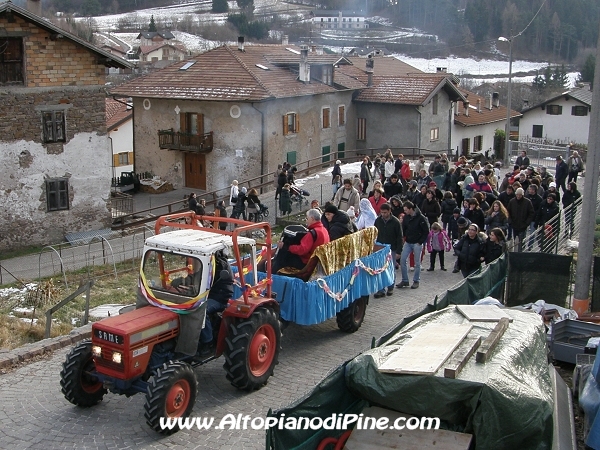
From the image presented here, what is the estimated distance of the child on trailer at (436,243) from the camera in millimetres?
16750

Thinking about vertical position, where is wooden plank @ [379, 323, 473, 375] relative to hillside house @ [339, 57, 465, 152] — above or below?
A: below

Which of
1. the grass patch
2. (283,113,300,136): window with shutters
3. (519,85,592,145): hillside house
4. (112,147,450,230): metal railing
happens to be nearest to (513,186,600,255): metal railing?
the grass patch

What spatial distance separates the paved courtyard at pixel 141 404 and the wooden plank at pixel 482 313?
2.35 meters

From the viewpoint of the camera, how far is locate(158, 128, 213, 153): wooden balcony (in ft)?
120

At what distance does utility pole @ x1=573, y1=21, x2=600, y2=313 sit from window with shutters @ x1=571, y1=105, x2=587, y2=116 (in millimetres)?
50003

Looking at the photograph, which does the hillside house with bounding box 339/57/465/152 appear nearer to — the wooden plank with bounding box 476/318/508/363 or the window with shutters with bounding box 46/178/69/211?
the window with shutters with bounding box 46/178/69/211

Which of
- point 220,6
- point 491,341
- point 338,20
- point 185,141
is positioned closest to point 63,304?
point 491,341

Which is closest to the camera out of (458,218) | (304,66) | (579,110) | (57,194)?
(458,218)

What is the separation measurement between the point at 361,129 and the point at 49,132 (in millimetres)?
22122

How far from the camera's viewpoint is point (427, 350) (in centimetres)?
859

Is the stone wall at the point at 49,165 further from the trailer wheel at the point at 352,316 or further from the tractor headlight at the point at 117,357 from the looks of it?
the tractor headlight at the point at 117,357

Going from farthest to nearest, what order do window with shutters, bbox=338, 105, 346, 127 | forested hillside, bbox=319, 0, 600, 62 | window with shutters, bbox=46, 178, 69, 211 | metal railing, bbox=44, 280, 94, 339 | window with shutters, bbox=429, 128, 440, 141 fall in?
1. forested hillside, bbox=319, 0, 600, 62
2. window with shutters, bbox=429, 128, 440, 141
3. window with shutters, bbox=338, 105, 346, 127
4. window with shutters, bbox=46, 178, 69, 211
5. metal railing, bbox=44, 280, 94, 339

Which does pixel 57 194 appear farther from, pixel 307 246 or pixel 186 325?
pixel 186 325

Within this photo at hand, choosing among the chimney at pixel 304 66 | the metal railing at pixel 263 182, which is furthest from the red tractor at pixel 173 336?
the chimney at pixel 304 66
